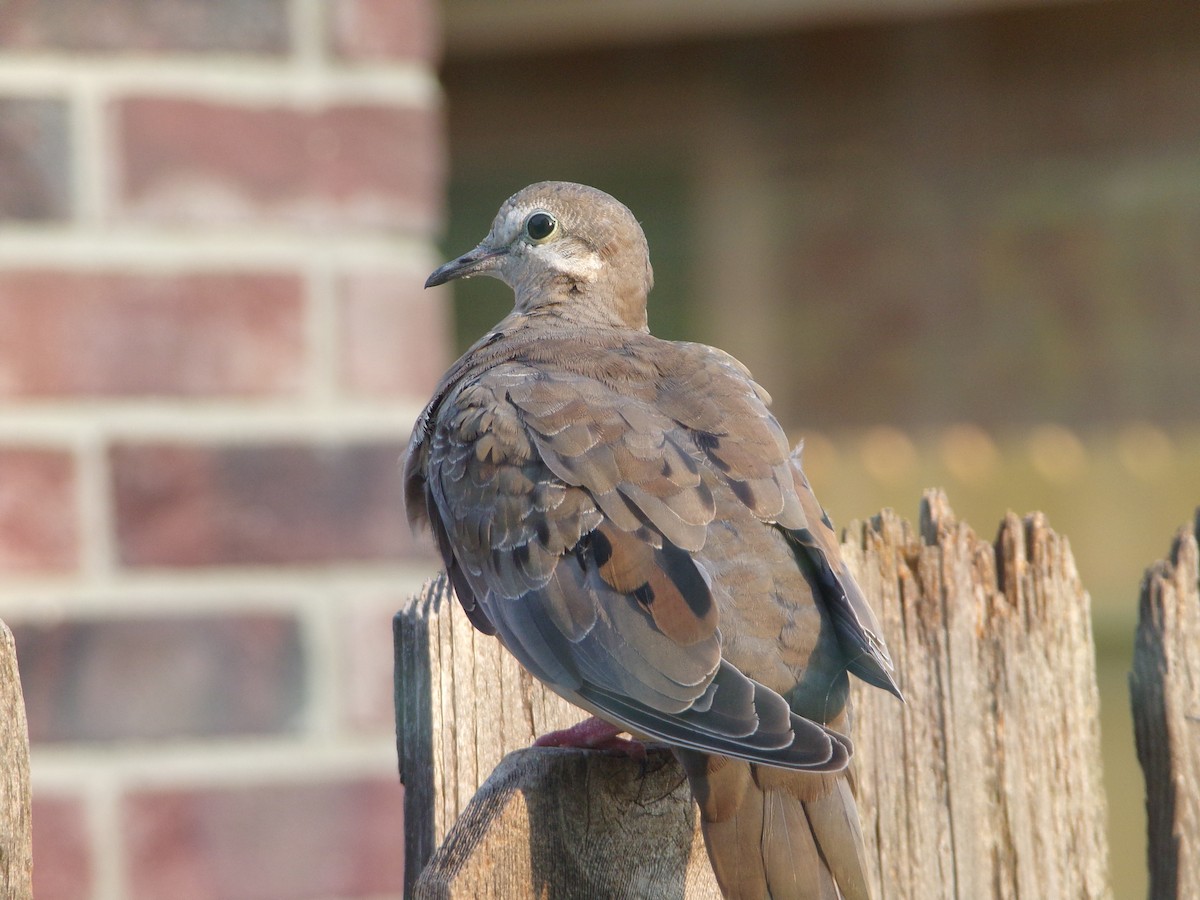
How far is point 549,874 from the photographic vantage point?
78.2 inches

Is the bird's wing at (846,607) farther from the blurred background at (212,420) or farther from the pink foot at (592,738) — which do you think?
the blurred background at (212,420)

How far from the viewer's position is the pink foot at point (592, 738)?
2.27 metres

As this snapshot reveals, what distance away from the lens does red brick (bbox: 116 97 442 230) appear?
3.16 metres

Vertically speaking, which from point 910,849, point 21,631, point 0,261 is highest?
point 0,261

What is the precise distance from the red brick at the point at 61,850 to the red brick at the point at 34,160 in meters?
1.04

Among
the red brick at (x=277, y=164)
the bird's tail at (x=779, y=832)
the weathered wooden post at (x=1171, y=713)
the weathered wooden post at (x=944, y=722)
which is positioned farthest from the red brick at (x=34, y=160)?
the weathered wooden post at (x=1171, y=713)

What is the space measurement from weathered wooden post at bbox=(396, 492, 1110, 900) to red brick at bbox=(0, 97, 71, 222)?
3.96ft

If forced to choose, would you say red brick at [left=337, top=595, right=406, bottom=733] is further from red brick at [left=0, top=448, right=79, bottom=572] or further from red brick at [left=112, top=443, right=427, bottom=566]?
red brick at [left=0, top=448, right=79, bottom=572]

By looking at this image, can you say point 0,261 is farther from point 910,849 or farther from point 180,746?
point 910,849

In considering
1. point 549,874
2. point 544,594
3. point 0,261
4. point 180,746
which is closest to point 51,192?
point 0,261

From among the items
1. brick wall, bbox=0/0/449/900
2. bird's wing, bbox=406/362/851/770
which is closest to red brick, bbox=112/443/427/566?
brick wall, bbox=0/0/449/900

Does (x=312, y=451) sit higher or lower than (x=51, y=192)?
lower

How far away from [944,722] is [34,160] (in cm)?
189

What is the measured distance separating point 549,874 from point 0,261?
171 cm
